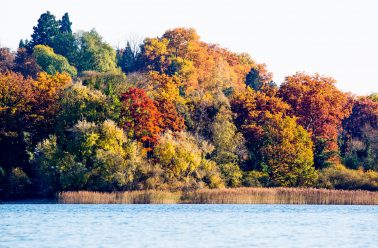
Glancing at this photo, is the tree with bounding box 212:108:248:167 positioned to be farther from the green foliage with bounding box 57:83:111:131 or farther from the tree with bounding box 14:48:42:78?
the tree with bounding box 14:48:42:78

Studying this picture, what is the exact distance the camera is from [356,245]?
111 feet

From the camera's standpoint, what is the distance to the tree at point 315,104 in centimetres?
8019

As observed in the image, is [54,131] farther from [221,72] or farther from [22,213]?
[221,72]

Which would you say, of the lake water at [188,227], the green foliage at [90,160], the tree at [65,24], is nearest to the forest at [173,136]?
the green foliage at [90,160]

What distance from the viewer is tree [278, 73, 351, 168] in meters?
80.2

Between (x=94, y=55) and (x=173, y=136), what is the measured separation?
106ft

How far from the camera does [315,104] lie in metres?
80.5

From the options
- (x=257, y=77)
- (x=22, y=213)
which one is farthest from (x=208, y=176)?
(x=257, y=77)

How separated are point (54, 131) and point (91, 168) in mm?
6766

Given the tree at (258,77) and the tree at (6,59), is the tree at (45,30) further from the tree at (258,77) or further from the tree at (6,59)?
the tree at (258,77)

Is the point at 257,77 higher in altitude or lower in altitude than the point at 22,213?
higher

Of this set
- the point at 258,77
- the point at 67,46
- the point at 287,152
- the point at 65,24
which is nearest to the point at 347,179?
the point at 287,152

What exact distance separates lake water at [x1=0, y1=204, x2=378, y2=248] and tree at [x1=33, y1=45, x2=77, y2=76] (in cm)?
4140

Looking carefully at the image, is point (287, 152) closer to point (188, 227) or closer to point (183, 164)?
point (183, 164)
